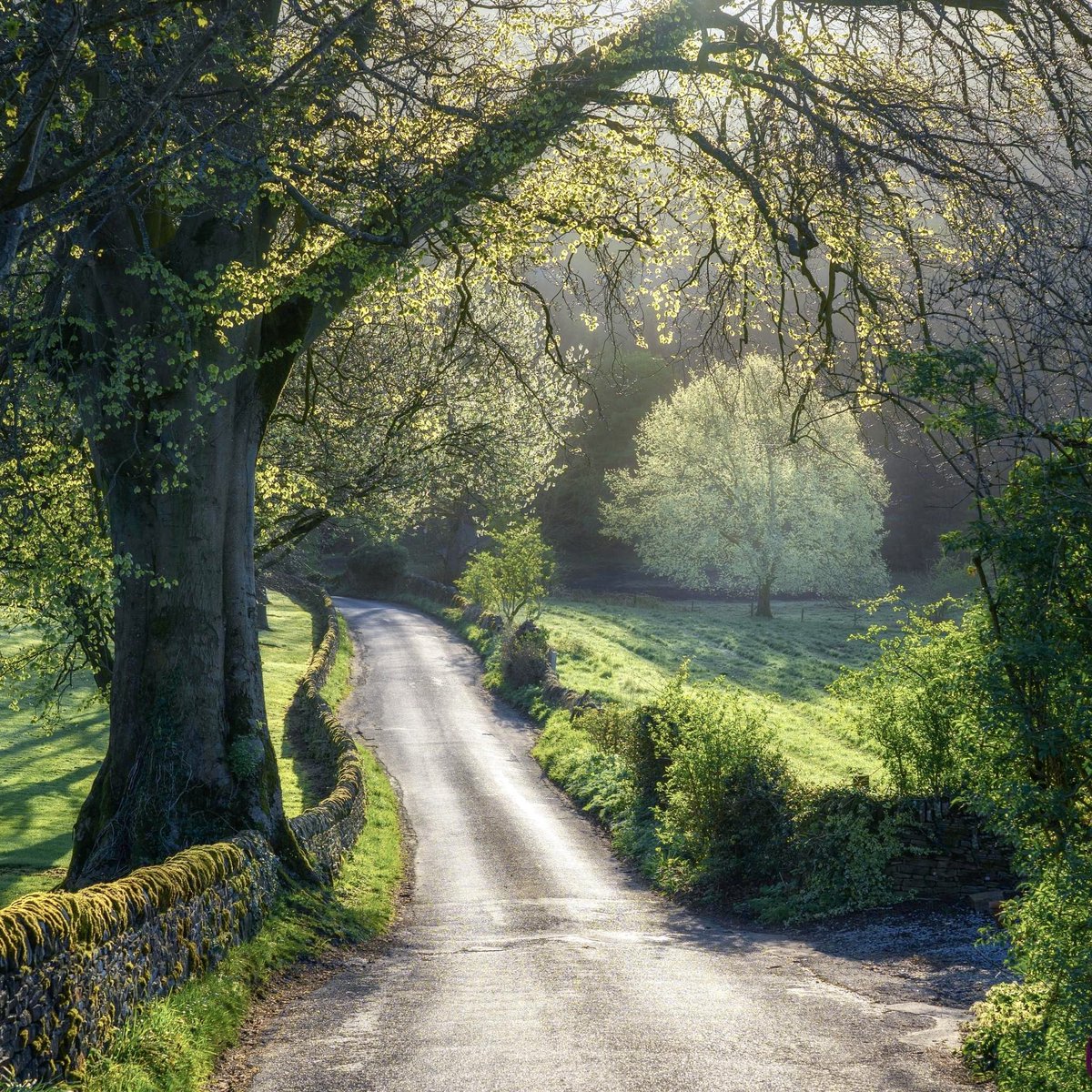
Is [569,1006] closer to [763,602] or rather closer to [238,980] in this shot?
[238,980]

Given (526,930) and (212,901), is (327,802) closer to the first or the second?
(526,930)

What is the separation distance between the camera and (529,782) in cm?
2564

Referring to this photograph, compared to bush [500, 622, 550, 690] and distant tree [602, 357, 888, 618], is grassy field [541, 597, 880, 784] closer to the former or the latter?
bush [500, 622, 550, 690]

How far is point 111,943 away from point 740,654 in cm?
3921

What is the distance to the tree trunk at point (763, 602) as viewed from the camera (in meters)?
58.9

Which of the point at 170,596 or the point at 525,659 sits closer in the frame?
the point at 170,596

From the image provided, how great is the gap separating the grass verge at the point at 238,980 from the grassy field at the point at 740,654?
7.34 m

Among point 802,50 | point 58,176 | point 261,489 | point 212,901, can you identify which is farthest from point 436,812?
point 58,176

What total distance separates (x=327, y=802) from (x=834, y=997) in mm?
9608

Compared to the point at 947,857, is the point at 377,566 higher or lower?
higher

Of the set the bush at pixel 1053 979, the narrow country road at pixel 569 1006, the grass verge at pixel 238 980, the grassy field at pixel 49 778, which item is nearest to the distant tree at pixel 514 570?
the grassy field at pixel 49 778

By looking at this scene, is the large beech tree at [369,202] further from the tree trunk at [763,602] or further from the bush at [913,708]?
the tree trunk at [763,602]

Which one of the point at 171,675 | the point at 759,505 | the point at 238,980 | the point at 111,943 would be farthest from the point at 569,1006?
the point at 759,505

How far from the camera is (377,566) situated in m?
68.4
